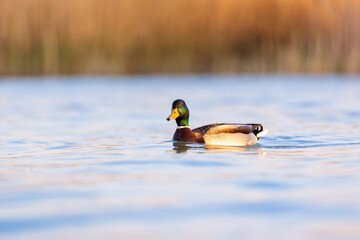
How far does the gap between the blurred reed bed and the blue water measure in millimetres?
13013

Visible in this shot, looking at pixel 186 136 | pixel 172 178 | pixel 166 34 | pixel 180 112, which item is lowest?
pixel 172 178

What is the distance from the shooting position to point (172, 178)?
738 cm

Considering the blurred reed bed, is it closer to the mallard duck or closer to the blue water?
the blue water

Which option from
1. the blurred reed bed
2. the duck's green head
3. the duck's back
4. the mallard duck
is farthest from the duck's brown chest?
the blurred reed bed

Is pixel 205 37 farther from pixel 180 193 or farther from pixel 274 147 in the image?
pixel 180 193

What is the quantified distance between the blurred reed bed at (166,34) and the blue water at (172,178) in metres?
13.0

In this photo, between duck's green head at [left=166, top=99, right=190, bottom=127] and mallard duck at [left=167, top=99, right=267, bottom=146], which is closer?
mallard duck at [left=167, top=99, right=267, bottom=146]

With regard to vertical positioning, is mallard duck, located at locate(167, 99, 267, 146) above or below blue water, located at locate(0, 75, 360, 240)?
above

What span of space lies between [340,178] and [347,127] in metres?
6.23

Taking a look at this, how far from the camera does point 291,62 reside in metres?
30.8

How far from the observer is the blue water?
520cm

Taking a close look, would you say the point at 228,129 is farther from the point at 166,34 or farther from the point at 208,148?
the point at 166,34

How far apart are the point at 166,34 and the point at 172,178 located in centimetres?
2431

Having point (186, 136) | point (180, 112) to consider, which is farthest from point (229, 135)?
point (180, 112)
